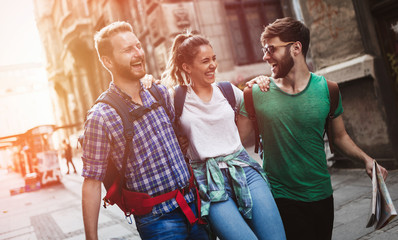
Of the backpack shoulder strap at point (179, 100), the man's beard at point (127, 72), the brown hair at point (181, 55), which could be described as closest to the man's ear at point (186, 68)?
the brown hair at point (181, 55)

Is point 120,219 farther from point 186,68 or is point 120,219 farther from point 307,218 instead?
point 307,218

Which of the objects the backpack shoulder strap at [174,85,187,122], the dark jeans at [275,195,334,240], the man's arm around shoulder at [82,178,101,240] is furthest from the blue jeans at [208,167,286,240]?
the man's arm around shoulder at [82,178,101,240]

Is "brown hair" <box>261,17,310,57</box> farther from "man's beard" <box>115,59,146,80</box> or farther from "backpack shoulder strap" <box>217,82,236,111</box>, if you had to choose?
"man's beard" <box>115,59,146,80</box>

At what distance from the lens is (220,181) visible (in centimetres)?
207

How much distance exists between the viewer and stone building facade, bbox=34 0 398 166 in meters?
5.42

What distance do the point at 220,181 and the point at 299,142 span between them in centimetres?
58

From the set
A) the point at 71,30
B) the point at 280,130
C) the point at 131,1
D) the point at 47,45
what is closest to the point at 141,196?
the point at 280,130

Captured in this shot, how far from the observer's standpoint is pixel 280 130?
Result: 2.23m

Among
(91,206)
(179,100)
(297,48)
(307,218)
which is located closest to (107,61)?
(179,100)

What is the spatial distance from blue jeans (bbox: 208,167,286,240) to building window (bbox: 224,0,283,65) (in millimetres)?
11189

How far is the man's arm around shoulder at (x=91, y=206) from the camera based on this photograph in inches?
74.8

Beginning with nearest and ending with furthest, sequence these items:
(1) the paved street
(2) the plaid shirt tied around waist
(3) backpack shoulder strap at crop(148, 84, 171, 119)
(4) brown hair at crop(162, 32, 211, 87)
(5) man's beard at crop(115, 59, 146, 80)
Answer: (2) the plaid shirt tied around waist < (5) man's beard at crop(115, 59, 146, 80) < (3) backpack shoulder strap at crop(148, 84, 171, 119) < (4) brown hair at crop(162, 32, 211, 87) < (1) the paved street

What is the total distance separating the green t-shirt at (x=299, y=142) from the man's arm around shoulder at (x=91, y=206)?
3.74ft

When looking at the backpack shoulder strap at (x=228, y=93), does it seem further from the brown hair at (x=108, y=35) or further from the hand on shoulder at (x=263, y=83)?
the brown hair at (x=108, y=35)
